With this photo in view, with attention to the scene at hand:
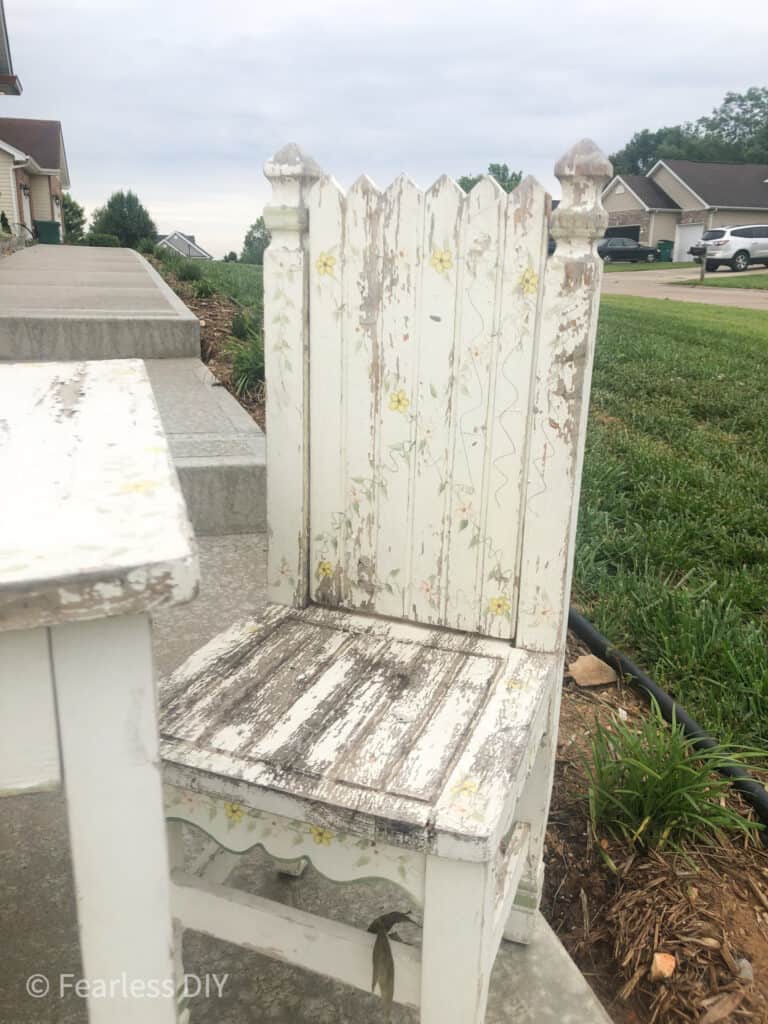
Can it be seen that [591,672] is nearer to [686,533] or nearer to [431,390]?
[686,533]

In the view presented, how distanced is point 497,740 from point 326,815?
265mm

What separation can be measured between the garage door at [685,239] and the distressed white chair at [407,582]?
135ft

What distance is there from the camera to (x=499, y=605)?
4.85 feet

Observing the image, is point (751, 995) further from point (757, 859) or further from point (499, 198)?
point (499, 198)

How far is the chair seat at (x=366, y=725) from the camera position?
1.08 metres

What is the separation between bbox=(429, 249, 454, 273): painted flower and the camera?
1.36 metres

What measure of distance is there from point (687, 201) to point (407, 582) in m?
42.7

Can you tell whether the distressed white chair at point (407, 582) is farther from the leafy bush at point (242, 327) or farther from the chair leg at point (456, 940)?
the leafy bush at point (242, 327)

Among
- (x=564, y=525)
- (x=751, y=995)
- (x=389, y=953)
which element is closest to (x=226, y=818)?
(x=389, y=953)

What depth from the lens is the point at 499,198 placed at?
1.29 meters

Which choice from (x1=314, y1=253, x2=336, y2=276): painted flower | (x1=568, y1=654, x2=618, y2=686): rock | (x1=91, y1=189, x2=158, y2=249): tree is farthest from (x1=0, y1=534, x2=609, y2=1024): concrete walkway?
(x1=91, y1=189, x2=158, y2=249): tree

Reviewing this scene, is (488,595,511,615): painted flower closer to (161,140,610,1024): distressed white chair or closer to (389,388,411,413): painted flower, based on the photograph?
(161,140,610,1024): distressed white chair

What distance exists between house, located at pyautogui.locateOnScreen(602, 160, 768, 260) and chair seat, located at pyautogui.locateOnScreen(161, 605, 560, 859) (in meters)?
39.8

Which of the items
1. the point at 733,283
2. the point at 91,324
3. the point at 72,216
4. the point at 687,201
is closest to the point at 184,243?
the point at 72,216
